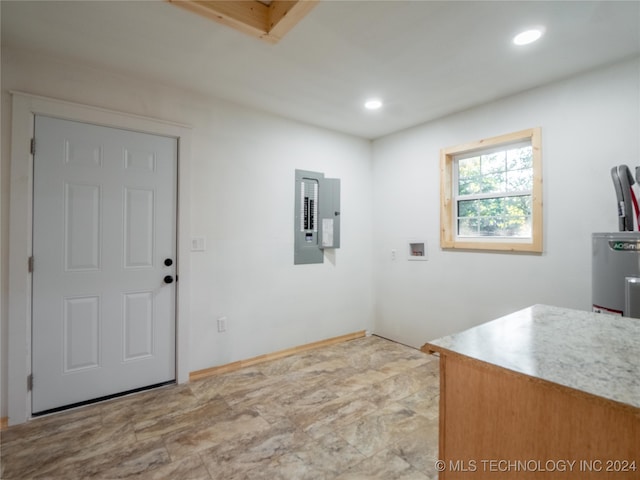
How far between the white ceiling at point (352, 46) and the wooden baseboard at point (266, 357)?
2.54 meters

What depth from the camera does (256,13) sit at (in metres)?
1.85

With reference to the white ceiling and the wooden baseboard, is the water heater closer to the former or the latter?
the white ceiling

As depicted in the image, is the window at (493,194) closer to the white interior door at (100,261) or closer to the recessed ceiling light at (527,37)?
the recessed ceiling light at (527,37)

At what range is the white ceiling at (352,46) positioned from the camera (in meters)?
1.76

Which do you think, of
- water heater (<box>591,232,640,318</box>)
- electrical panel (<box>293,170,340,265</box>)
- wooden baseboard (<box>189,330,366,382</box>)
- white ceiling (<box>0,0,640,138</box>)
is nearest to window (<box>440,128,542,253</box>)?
white ceiling (<box>0,0,640,138</box>)

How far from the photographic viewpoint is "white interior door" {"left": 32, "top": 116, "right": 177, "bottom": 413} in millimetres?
2219

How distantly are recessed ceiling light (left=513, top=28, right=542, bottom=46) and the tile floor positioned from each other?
259cm

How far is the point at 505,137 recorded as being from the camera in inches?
112

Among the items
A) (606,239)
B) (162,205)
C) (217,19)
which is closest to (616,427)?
(606,239)

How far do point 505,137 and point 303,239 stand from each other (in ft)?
7.22

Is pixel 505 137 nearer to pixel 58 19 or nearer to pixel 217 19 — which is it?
pixel 217 19

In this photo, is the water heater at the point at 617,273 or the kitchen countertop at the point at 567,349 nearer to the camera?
the kitchen countertop at the point at 567,349

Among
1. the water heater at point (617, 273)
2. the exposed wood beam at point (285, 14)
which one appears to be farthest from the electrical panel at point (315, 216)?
the water heater at point (617, 273)

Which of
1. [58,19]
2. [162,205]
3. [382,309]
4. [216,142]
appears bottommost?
[382,309]
